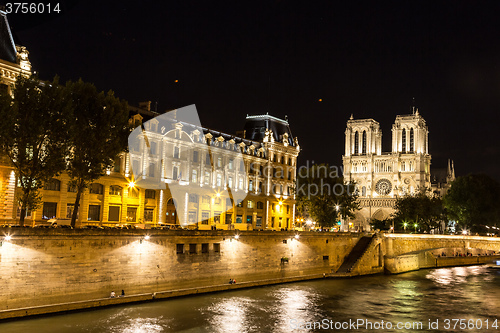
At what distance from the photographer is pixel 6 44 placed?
45281mm

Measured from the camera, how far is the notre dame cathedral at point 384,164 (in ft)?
483

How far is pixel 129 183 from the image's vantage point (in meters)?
57.8

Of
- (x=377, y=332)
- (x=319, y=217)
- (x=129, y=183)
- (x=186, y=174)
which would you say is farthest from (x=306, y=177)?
(x=377, y=332)

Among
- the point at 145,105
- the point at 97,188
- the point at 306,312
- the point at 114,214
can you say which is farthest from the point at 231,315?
the point at 145,105

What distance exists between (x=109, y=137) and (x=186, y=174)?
2626cm

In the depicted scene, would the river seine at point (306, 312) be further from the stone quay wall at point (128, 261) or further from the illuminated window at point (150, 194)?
the illuminated window at point (150, 194)

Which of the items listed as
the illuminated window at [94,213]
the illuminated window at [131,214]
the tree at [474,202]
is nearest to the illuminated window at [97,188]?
the illuminated window at [94,213]

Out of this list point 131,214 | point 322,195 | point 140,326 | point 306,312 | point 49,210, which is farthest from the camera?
point 322,195

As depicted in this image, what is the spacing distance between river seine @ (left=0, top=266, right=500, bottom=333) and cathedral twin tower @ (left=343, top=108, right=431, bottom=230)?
96.9 meters

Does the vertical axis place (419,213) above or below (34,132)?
below

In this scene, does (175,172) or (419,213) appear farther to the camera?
(419,213)

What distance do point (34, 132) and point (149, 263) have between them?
532 inches

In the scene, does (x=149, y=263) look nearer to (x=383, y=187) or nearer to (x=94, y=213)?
(x=94, y=213)

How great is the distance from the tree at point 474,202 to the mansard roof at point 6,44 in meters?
90.2
